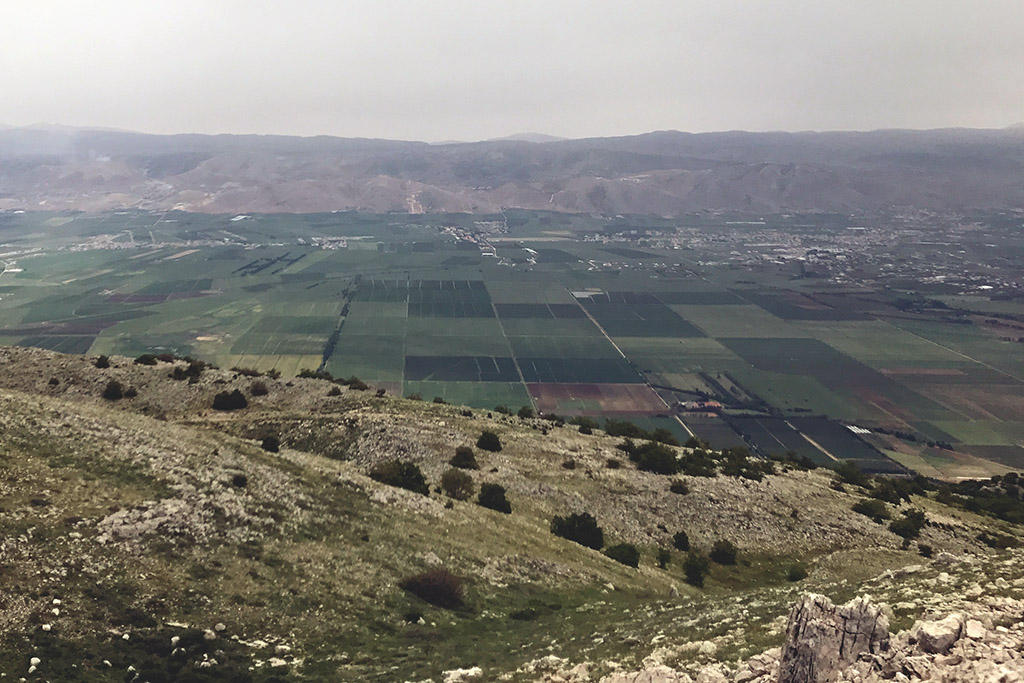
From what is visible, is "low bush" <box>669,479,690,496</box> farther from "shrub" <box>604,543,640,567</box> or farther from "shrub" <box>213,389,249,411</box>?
"shrub" <box>213,389,249,411</box>

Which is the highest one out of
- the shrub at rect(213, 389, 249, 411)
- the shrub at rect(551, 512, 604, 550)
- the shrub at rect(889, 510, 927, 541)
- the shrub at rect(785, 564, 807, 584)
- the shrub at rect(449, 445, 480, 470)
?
the shrub at rect(213, 389, 249, 411)

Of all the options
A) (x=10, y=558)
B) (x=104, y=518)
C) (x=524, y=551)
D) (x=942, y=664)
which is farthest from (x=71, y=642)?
(x=942, y=664)

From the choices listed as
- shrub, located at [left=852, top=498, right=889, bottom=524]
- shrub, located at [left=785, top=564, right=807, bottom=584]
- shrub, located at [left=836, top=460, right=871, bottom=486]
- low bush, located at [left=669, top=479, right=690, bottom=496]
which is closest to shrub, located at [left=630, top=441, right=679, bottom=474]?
low bush, located at [left=669, top=479, right=690, bottom=496]

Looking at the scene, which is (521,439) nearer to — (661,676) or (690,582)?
(690,582)

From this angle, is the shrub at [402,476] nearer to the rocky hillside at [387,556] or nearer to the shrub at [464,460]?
the rocky hillside at [387,556]

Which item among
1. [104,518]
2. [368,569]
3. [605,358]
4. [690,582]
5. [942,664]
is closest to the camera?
[942,664]

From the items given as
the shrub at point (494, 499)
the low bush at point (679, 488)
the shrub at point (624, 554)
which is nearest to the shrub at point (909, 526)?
the low bush at point (679, 488)
